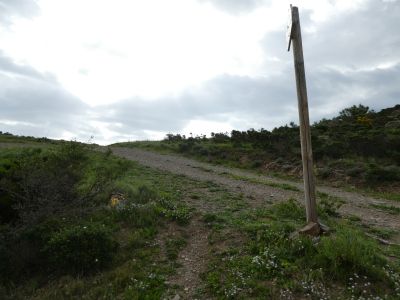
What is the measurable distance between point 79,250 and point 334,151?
1333cm

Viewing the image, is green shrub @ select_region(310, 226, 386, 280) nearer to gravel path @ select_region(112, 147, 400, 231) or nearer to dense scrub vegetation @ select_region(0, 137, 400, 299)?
dense scrub vegetation @ select_region(0, 137, 400, 299)

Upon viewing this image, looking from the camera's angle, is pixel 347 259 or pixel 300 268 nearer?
pixel 347 259

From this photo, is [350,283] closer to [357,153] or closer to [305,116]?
[305,116]

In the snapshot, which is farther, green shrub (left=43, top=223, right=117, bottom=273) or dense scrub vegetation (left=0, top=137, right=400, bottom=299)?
green shrub (left=43, top=223, right=117, bottom=273)

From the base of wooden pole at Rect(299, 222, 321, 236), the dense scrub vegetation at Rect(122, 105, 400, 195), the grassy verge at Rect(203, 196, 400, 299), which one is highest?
the dense scrub vegetation at Rect(122, 105, 400, 195)

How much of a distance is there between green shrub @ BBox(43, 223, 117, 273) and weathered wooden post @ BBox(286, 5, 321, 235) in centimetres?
337

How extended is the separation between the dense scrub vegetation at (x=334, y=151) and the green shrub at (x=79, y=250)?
33.7 ft

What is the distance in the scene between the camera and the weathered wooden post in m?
5.88

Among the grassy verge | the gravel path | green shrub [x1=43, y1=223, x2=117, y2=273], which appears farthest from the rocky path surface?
green shrub [x1=43, y1=223, x2=117, y2=273]

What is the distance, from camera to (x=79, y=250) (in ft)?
20.0

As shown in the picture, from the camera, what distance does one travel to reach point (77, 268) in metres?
6.06

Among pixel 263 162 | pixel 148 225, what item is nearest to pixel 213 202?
pixel 148 225

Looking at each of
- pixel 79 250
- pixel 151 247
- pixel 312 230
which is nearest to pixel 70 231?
pixel 79 250

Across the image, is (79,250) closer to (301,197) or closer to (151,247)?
(151,247)
